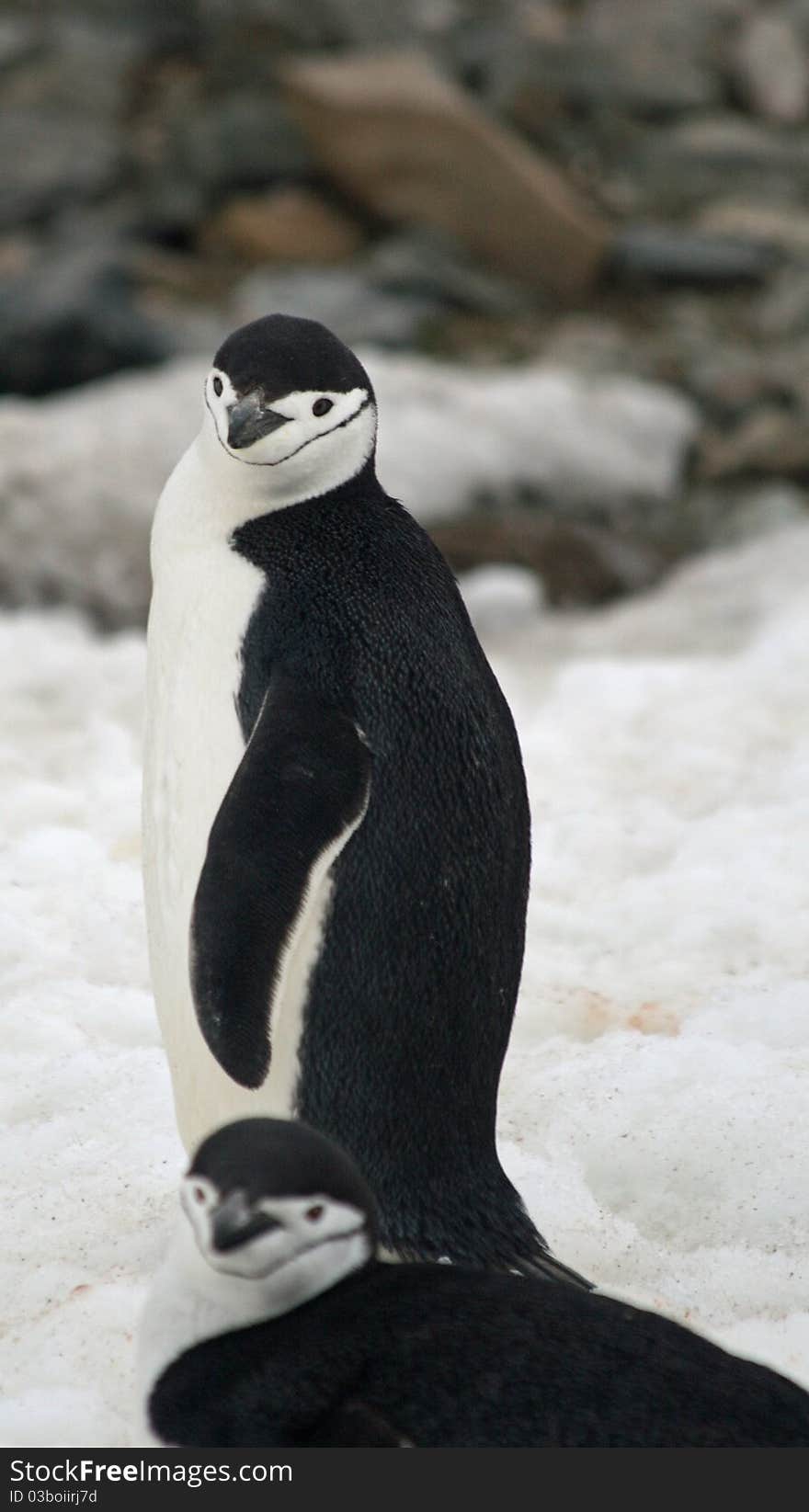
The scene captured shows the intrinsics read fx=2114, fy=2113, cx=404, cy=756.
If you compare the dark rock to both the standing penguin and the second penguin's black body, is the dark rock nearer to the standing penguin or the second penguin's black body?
the standing penguin

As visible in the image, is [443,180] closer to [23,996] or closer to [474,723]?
[23,996]

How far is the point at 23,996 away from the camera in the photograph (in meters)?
3.52

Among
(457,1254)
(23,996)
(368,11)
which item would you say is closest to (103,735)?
(23,996)

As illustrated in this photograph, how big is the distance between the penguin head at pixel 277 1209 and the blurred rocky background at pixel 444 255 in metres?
4.13

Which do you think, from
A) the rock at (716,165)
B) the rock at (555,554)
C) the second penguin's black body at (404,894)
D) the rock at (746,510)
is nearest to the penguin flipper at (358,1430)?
the second penguin's black body at (404,894)

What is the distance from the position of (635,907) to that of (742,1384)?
2077mm

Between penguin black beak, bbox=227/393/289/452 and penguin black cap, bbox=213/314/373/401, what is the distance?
0.02 metres

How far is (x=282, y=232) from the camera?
9.23 metres

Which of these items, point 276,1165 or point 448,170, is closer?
point 276,1165

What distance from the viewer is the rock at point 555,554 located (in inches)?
256

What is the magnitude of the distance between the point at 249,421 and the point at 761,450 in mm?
5143

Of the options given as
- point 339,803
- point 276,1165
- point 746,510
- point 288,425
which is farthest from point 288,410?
point 746,510

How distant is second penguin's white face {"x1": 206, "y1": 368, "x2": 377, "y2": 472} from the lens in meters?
2.68

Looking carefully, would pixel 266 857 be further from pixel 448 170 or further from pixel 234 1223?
pixel 448 170
